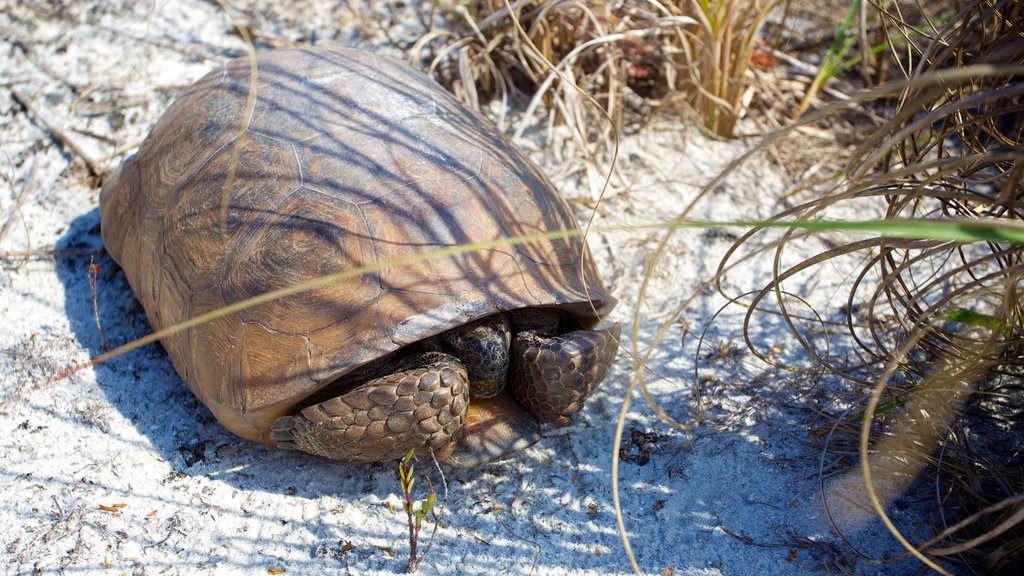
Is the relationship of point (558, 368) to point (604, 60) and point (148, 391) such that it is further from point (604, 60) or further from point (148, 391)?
point (604, 60)

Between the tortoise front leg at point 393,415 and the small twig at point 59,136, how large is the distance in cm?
170

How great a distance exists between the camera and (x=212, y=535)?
6.61ft

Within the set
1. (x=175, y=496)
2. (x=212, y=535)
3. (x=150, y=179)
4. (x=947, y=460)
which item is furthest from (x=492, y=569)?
(x=150, y=179)

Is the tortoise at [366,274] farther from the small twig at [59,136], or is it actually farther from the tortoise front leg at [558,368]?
the small twig at [59,136]

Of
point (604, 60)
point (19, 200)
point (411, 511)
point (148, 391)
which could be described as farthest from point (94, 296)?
point (604, 60)

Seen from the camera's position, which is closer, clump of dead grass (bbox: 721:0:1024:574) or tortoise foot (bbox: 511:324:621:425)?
clump of dead grass (bbox: 721:0:1024:574)

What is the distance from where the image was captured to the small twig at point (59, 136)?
312 cm

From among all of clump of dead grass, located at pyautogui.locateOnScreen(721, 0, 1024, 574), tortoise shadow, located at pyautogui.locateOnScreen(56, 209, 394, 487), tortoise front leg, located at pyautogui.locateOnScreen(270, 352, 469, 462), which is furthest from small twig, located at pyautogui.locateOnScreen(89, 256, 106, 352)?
clump of dead grass, located at pyautogui.locateOnScreen(721, 0, 1024, 574)

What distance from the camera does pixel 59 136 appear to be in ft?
10.5

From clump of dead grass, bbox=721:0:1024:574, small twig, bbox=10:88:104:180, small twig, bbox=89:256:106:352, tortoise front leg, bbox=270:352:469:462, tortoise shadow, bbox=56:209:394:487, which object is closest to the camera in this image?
clump of dead grass, bbox=721:0:1024:574

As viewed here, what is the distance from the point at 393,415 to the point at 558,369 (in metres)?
0.45

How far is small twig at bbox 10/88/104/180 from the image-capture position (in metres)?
3.12

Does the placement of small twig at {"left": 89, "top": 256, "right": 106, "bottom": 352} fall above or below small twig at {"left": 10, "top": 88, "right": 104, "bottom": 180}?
below

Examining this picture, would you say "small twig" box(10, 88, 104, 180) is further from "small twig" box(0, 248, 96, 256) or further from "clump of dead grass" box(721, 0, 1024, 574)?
"clump of dead grass" box(721, 0, 1024, 574)
